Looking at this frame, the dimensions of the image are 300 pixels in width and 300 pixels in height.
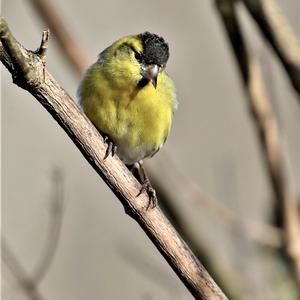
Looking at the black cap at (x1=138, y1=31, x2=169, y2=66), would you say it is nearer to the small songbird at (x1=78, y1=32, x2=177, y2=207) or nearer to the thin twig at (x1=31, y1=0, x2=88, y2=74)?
the small songbird at (x1=78, y1=32, x2=177, y2=207)

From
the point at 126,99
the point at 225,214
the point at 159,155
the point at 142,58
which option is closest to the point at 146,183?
the point at 126,99

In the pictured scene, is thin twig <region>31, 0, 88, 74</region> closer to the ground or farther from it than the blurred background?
farther from it

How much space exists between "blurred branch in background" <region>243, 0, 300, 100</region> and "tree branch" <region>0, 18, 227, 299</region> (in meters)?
0.68

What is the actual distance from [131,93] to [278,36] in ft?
2.22

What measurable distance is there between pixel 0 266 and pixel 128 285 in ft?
4.53

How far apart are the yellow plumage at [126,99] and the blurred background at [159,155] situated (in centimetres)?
61

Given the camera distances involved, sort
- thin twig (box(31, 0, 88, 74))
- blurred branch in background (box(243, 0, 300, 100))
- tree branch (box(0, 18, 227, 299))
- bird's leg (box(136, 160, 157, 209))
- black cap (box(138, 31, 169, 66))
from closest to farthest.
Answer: tree branch (box(0, 18, 227, 299)) < bird's leg (box(136, 160, 157, 209)) < blurred branch in background (box(243, 0, 300, 100)) < black cap (box(138, 31, 169, 66)) < thin twig (box(31, 0, 88, 74))

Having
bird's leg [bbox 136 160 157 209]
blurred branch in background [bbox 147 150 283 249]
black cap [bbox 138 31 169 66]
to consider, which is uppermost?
black cap [bbox 138 31 169 66]

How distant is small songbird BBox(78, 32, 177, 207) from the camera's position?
9.30ft

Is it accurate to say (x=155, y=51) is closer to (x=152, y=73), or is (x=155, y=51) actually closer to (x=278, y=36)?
(x=152, y=73)

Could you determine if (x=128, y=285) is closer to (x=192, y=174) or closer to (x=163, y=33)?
(x=192, y=174)

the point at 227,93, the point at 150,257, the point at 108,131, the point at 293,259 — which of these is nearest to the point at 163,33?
the point at 227,93

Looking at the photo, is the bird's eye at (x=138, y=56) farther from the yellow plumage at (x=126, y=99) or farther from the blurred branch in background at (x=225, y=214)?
the blurred branch in background at (x=225, y=214)

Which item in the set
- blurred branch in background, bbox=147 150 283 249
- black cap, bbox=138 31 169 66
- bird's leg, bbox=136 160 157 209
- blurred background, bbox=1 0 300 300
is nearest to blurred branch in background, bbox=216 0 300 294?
blurred branch in background, bbox=147 150 283 249
